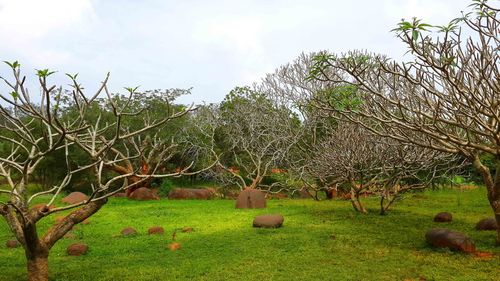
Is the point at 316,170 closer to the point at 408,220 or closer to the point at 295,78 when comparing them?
the point at 408,220

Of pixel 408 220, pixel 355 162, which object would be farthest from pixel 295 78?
pixel 408 220

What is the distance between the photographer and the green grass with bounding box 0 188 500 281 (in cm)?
805

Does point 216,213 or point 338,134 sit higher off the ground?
point 338,134

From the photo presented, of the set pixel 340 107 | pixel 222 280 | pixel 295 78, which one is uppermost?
pixel 295 78

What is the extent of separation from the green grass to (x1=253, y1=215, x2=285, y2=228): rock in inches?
9.4

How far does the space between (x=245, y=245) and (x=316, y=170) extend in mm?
8882

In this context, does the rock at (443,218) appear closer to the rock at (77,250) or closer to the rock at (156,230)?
the rock at (156,230)

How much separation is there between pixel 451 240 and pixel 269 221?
4928 millimetres

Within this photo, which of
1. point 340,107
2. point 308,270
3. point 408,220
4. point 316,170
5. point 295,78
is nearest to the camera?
point 308,270

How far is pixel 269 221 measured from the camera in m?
12.8

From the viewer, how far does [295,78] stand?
26188mm

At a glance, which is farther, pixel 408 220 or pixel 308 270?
pixel 408 220

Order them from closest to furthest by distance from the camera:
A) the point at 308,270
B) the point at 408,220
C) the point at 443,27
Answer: the point at 443,27, the point at 308,270, the point at 408,220

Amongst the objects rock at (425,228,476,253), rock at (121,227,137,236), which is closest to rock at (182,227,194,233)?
rock at (121,227,137,236)
